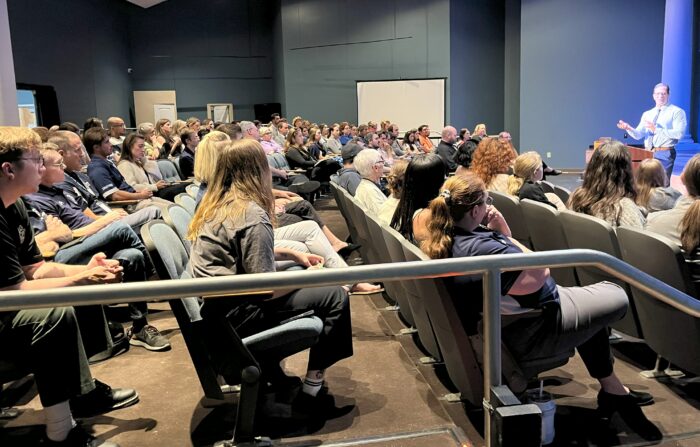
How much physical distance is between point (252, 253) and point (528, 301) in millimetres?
1032

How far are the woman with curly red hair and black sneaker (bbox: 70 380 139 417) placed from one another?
3.30 m

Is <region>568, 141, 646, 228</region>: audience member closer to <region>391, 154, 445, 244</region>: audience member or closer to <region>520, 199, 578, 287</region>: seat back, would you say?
<region>520, 199, 578, 287</region>: seat back

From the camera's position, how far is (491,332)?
5.65 feet

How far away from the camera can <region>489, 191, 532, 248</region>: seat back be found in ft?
13.6

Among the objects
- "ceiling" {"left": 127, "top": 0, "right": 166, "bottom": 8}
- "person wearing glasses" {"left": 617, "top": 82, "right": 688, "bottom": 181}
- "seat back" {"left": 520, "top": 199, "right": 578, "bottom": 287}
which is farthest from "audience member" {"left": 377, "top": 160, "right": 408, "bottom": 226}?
"ceiling" {"left": 127, "top": 0, "right": 166, "bottom": 8}

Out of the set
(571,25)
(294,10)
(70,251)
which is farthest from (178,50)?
(70,251)

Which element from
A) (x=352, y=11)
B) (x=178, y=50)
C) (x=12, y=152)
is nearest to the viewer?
(x=12, y=152)

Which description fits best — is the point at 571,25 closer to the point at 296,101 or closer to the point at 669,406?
the point at 296,101

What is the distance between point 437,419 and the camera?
2477 millimetres

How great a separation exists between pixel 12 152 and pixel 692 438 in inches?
107

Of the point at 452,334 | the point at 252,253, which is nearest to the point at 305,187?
the point at 252,253

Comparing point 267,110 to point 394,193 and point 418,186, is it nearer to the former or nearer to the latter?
point 394,193

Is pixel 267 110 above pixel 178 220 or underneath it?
above

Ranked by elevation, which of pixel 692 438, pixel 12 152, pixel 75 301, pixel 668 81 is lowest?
pixel 692 438
